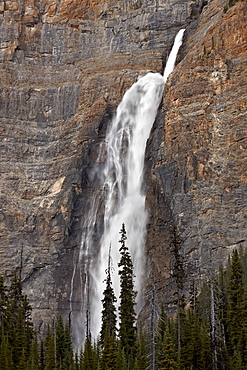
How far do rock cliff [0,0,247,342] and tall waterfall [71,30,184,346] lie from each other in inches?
64.8

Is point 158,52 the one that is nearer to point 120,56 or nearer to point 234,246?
point 120,56

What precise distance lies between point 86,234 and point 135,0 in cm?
4094

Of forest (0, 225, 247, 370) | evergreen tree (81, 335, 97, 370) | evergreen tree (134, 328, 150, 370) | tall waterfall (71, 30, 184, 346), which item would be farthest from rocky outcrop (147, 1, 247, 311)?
evergreen tree (81, 335, 97, 370)

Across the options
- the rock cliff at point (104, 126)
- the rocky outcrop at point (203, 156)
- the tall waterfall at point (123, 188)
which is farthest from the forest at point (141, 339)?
the tall waterfall at point (123, 188)

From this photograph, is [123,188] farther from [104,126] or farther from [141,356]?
[141,356]

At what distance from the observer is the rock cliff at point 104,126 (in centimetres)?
7888

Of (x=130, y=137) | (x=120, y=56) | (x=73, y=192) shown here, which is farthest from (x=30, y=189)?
(x=120, y=56)

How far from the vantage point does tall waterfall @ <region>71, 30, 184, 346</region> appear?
84000mm

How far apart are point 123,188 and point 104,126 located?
38.9 ft

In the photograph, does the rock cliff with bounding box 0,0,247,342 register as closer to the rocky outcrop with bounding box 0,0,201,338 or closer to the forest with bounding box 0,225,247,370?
the rocky outcrop with bounding box 0,0,201,338

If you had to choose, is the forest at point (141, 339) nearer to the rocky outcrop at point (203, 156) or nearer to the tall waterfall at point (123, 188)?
the rocky outcrop at point (203, 156)

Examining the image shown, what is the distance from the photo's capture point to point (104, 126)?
319 feet

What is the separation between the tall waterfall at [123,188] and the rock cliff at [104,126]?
1646 millimetres

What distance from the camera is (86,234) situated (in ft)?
297
